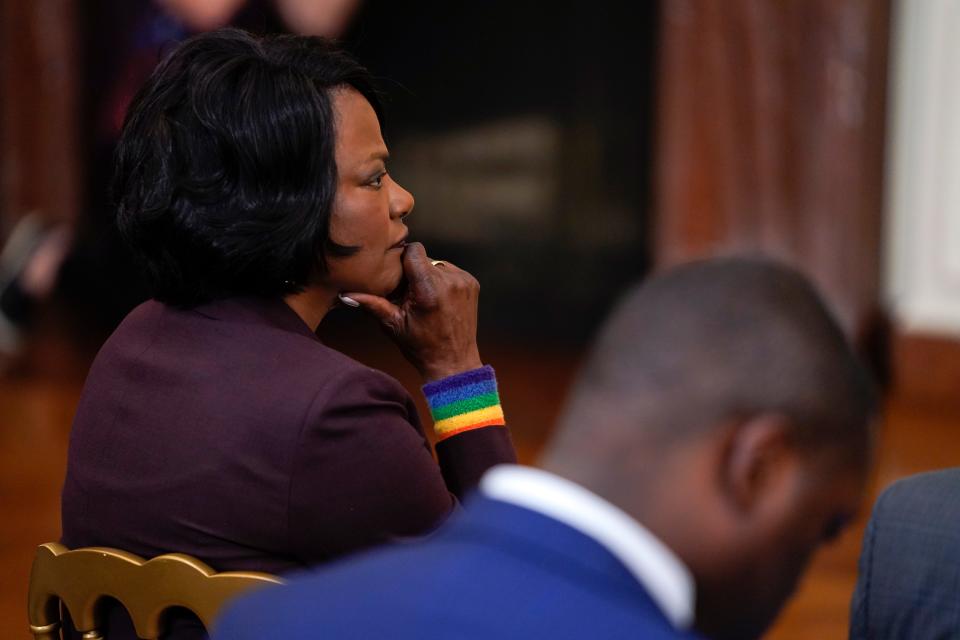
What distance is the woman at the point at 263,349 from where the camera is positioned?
1.19m

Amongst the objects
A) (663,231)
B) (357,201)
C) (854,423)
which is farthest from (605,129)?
(854,423)

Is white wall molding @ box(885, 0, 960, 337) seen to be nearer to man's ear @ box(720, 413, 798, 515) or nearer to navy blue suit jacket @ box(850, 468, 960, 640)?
navy blue suit jacket @ box(850, 468, 960, 640)

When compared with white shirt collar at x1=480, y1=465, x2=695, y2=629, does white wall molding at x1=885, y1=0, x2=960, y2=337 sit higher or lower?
lower

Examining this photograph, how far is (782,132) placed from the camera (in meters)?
4.87

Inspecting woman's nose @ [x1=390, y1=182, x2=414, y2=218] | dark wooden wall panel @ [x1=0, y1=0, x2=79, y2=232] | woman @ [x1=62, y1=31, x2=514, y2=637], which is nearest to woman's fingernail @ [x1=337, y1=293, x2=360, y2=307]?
woman @ [x1=62, y1=31, x2=514, y2=637]

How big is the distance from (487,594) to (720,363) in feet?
0.67

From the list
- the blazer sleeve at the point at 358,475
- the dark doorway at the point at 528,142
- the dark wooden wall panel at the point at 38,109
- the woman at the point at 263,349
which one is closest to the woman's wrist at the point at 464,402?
the woman at the point at 263,349

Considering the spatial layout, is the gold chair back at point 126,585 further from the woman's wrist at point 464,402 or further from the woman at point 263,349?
the woman's wrist at point 464,402

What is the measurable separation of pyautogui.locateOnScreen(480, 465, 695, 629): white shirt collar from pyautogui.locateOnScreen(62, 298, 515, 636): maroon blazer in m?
0.40

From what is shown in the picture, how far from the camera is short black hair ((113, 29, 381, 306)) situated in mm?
1330

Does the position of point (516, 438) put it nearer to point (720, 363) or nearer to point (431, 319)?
point (431, 319)

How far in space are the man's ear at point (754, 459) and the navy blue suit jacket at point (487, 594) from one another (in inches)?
3.8

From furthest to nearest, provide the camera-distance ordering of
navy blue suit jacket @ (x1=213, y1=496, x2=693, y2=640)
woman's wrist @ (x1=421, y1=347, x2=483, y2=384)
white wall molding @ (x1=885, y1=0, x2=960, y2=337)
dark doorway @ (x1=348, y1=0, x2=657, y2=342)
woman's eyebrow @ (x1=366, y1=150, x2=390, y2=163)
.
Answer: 1. dark doorway @ (x1=348, y1=0, x2=657, y2=342)
2. white wall molding @ (x1=885, y1=0, x2=960, y2=337)
3. woman's wrist @ (x1=421, y1=347, x2=483, y2=384)
4. woman's eyebrow @ (x1=366, y1=150, x2=390, y2=163)
5. navy blue suit jacket @ (x1=213, y1=496, x2=693, y2=640)

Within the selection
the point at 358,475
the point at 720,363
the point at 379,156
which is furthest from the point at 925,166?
the point at 720,363
